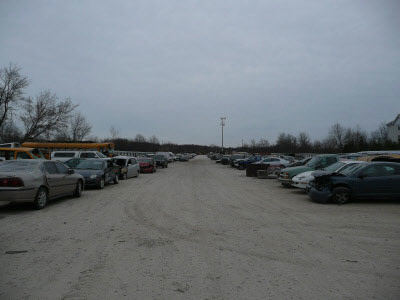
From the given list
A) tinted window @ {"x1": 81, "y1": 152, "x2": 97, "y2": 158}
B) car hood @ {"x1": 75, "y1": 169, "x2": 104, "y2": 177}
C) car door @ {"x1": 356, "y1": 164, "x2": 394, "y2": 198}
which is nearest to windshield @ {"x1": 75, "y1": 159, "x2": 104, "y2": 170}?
car hood @ {"x1": 75, "y1": 169, "x2": 104, "y2": 177}

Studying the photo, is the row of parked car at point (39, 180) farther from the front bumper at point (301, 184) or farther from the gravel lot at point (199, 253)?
the front bumper at point (301, 184)

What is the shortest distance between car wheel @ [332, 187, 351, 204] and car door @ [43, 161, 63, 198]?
380 inches

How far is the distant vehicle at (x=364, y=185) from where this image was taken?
10758 millimetres

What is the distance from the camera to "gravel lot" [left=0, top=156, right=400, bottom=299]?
3939mm

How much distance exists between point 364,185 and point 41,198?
10852mm

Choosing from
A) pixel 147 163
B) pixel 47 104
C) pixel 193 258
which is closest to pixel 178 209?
pixel 193 258

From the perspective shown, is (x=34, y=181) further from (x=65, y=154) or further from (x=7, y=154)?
(x=65, y=154)

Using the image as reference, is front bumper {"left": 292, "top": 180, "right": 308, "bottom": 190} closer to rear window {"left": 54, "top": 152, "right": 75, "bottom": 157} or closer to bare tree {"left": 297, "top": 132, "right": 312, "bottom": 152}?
rear window {"left": 54, "top": 152, "right": 75, "bottom": 157}

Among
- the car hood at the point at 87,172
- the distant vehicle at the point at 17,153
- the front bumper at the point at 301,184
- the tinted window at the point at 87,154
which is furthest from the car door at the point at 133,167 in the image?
the front bumper at the point at 301,184

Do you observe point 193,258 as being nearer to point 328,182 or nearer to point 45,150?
point 328,182

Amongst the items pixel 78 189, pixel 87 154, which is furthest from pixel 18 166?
pixel 87 154

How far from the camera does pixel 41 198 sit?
9.48 metres

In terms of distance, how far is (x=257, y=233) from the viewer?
6.76 m

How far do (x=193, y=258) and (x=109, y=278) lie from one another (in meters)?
1.44
